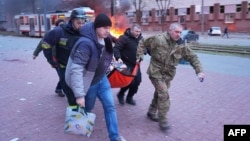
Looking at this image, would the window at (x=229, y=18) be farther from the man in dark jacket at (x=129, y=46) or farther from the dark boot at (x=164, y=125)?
the dark boot at (x=164, y=125)

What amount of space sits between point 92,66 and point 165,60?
1431 mm

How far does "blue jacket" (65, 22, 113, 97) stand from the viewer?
11.0ft

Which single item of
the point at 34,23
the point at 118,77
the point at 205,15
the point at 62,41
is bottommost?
the point at 118,77

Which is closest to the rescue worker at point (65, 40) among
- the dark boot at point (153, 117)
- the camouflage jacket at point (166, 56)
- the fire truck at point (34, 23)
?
the camouflage jacket at point (166, 56)

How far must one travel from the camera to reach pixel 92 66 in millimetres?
3482

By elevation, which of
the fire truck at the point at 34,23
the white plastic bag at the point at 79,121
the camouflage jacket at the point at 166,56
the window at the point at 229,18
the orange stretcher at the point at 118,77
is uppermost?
the window at the point at 229,18

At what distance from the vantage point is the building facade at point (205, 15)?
1930 inches

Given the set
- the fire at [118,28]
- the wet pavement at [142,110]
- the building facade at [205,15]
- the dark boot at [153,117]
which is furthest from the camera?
the building facade at [205,15]

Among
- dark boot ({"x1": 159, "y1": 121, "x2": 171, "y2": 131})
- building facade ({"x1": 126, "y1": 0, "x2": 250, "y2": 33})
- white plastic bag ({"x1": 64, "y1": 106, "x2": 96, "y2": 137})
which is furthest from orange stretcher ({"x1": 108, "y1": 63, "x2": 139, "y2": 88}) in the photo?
building facade ({"x1": 126, "y1": 0, "x2": 250, "y2": 33})

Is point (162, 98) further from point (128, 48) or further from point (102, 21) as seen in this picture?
point (102, 21)

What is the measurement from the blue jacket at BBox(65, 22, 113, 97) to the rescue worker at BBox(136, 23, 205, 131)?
1111 millimetres

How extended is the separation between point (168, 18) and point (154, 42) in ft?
187

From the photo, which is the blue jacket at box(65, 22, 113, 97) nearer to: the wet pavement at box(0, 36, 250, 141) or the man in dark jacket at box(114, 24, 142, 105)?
the wet pavement at box(0, 36, 250, 141)

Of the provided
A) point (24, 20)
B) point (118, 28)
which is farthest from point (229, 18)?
point (118, 28)
